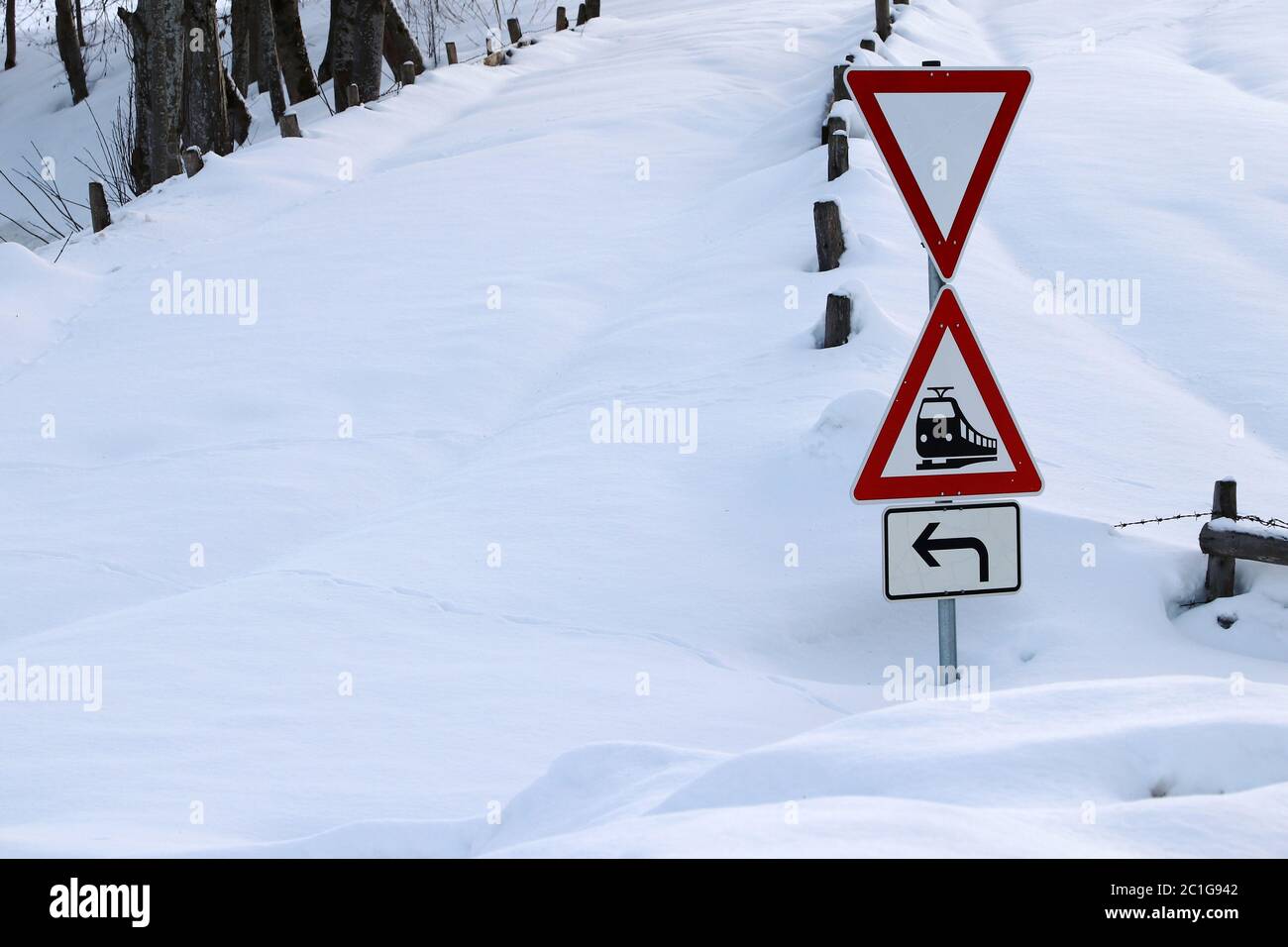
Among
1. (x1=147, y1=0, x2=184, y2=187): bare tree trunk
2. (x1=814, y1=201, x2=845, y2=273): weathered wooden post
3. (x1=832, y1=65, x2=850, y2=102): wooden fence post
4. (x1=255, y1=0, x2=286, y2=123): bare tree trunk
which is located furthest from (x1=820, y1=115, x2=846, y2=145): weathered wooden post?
(x1=255, y1=0, x2=286, y2=123): bare tree trunk

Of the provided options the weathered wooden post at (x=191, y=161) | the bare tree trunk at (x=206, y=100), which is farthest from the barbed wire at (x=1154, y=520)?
the bare tree trunk at (x=206, y=100)

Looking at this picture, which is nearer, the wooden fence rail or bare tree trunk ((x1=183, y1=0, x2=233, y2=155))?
the wooden fence rail

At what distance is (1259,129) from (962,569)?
10215 millimetres

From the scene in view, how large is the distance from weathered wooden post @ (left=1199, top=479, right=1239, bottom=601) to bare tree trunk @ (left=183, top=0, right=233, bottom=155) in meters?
12.8

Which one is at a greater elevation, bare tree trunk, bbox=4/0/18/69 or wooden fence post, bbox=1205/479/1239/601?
bare tree trunk, bbox=4/0/18/69

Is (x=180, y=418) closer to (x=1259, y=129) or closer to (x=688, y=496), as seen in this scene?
(x=688, y=496)

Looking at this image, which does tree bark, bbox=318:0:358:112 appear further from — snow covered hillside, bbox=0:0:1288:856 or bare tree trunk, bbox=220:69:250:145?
snow covered hillside, bbox=0:0:1288:856

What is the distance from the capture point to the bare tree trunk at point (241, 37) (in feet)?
71.1

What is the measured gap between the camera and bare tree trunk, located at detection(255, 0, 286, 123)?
19781 mm

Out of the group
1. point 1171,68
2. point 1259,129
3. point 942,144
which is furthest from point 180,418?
point 1171,68

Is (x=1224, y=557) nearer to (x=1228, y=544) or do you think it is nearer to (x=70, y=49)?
(x=1228, y=544)

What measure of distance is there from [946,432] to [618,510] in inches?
110

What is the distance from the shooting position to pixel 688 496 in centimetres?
606

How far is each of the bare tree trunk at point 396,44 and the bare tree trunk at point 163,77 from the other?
885 centimetres
